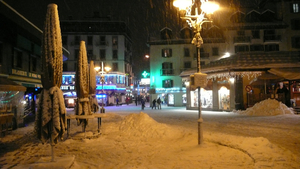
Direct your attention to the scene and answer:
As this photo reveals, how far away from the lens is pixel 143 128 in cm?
1204

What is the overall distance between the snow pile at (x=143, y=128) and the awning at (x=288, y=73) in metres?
12.8

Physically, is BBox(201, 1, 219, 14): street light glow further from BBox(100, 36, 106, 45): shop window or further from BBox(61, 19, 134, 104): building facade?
BBox(100, 36, 106, 45): shop window

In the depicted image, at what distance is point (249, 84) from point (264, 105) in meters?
3.47

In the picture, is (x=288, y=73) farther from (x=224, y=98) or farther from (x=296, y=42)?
(x=296, y=42)

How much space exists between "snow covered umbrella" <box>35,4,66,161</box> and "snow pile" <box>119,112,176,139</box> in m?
5.70

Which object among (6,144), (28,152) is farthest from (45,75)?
(6,144)

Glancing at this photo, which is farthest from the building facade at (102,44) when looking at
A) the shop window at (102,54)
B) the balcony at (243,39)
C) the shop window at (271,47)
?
the shop window at (271,47)

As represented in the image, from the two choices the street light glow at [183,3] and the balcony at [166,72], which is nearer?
the street light glow at [183,3]

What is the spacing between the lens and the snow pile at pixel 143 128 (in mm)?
11340

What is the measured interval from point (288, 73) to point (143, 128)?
591 inches

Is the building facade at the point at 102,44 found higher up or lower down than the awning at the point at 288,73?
higher up

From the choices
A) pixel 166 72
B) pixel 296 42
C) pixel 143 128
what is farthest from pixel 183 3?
pixel 296 42

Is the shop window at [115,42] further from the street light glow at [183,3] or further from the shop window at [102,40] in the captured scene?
the street light glow at [183,3]

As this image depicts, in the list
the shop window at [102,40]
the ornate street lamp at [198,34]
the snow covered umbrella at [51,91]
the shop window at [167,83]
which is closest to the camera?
the snow covered umbrella at [51,91]
